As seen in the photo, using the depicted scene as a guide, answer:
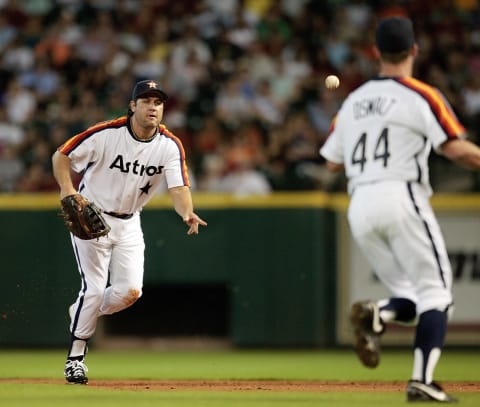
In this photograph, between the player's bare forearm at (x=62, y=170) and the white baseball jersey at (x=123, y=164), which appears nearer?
the player's bare forearm at (x=62, y=170)

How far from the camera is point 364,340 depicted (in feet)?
19.5

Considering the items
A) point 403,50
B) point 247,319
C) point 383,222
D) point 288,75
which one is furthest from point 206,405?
point 288,75

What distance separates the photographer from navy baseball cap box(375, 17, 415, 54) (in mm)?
5844

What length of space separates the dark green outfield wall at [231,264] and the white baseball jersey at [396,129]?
5447 millimetres

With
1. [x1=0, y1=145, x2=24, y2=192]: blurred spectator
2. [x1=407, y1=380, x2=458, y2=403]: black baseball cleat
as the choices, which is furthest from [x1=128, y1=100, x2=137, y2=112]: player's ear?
[x1=0, y1=145, x2=24, y2=192]: blurred spectator

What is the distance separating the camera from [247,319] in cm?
1146

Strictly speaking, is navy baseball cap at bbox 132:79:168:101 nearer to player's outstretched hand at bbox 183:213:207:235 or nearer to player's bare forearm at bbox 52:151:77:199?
player's bare forearm at bbox 52:151:77:199

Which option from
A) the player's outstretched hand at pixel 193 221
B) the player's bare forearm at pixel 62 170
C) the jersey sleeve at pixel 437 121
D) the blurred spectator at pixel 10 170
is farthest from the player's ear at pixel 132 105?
the blurred spectator at pixel 10 170

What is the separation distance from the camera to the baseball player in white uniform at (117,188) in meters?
7.81

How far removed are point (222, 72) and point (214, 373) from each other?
5.90m

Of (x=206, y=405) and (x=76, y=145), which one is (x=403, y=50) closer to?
(x=206, y=405)

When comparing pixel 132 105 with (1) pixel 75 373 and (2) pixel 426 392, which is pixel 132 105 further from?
(2) pixel 426 392

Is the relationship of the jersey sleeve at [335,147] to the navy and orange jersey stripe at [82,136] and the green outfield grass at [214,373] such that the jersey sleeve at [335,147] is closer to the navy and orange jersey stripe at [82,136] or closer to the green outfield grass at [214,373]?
the green outfield grass at [214,373]

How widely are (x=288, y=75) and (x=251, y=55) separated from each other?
Answer: 0.57 meters
